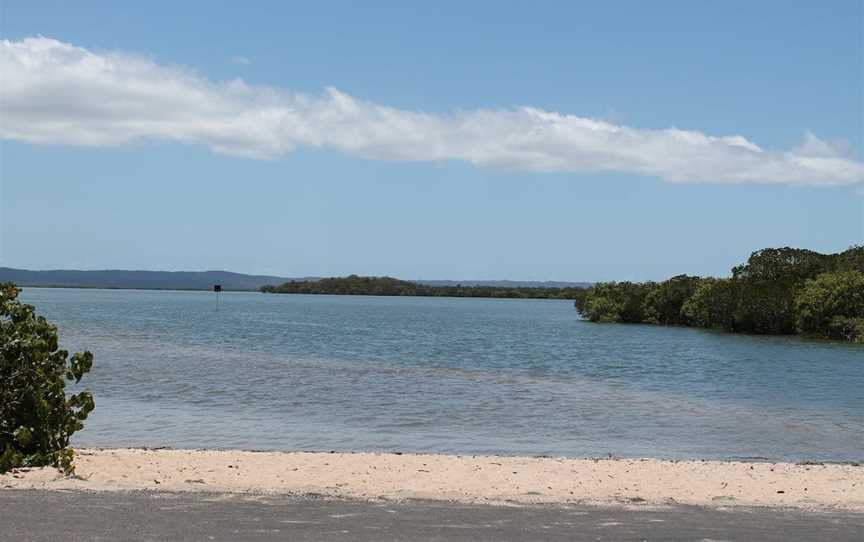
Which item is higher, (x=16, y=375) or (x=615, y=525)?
(x=16, y=375)

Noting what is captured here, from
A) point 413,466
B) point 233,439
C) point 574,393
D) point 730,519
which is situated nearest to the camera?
point 730,519

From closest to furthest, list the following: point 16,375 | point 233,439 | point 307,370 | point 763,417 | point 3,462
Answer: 1. point 3,462
2. point 16,375
3. point 233,439
4. point 763,417
5. point 307,370

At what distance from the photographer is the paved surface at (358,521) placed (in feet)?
32.6

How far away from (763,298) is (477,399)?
Answer: 6254 centimetres

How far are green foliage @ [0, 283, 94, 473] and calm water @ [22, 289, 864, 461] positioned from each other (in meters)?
4.68

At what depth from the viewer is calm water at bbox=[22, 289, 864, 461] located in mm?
20875

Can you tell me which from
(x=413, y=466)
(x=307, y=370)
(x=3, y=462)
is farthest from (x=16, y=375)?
(x=307, y=370)

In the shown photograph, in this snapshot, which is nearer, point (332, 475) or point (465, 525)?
point (465, 525)

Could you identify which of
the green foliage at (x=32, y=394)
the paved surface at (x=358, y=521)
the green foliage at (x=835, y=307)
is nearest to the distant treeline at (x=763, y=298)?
the green foliage at (x=835, y=307)

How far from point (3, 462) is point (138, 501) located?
320cm

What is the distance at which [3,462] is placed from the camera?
44.4 feet

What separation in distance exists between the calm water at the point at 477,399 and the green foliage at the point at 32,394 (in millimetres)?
4685

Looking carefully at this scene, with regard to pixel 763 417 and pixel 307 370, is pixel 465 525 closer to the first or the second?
pixel 763 417

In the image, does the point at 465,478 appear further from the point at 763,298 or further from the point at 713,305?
the point at 713,305
